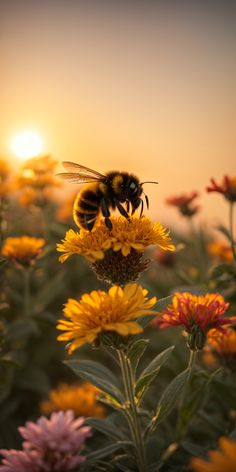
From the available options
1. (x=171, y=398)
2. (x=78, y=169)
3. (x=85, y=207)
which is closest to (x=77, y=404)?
(x=171, y=398)

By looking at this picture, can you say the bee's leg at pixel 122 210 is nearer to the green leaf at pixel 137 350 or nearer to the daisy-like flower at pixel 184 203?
the green leaf at pixel 137 350

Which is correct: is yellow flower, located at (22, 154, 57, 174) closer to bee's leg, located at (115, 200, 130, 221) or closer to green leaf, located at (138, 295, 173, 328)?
bee's leg, located at (115, 200, 130, 221)

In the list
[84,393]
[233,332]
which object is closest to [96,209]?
A: [233,332]

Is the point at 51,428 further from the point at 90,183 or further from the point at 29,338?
the point at 29,338

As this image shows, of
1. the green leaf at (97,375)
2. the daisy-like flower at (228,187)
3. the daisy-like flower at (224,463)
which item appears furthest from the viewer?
the daisy-like flower at (228,187)

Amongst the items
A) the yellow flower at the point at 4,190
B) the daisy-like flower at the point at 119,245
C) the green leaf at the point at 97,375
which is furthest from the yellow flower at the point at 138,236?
the yellow flower at the point at 4,190

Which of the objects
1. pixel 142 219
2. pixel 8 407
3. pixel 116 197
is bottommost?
pixel 8 407

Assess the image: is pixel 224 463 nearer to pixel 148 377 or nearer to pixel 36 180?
pixel 148 377
